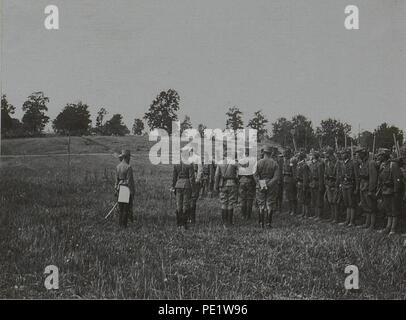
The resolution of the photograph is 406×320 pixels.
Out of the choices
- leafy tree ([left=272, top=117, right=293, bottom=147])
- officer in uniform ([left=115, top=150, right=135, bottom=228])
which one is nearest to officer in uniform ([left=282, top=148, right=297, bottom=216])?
officer in uniform ([left=115, top=150, right=135, bottom=228])

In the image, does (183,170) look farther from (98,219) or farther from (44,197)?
(44,197)

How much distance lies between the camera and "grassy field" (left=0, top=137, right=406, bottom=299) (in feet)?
20.5

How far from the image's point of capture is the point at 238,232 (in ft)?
32.6

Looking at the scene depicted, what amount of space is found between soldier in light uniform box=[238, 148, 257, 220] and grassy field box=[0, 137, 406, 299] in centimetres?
86

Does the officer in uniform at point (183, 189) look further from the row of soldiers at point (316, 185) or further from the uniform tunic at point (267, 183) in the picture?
the uniform tunic at point (267, 183)

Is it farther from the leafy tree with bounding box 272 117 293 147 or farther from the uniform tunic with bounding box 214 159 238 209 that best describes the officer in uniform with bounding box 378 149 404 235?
the leafy tree with bounding box 272 117 293 147

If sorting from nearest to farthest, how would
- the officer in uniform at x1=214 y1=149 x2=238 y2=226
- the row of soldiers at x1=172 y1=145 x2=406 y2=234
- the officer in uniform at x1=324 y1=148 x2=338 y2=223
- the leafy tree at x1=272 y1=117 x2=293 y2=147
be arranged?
the row of soldiers at x1=172 y1=145 x2=406 y2=234 < the officer in uniform at x1=214 y1=149 x2=238 y2=226 < the officer in uniform at x1=324 y1=148 x2=338 y2=223 < the leafy tree at x1=272 y1=117 x2=293 y2=147

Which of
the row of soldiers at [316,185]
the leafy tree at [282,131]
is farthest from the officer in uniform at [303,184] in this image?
the leafy tree at [282,131]

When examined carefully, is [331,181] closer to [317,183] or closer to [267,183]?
[317,183]

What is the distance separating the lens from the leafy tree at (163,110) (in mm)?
14771

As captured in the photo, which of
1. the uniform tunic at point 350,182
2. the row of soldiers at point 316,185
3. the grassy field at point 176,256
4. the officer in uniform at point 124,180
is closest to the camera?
the grassy field at point 176,256

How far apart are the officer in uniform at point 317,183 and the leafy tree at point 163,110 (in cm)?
462

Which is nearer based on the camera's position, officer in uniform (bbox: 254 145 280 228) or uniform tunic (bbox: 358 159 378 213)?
uniform tunic (bbox: 358 159 378 213)
